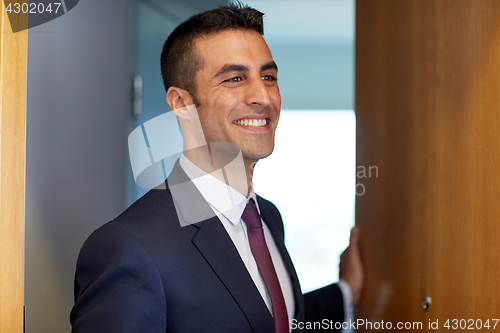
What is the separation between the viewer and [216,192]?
1.00 metres

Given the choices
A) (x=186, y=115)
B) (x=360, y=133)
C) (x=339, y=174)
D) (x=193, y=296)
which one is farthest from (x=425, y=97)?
(x=193, y=296)

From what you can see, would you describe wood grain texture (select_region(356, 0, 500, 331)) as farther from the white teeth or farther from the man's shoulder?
the man's shoulder

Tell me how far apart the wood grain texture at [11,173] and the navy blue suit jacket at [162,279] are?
11 centimetres

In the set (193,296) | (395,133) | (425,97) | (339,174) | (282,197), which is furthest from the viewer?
(339,174)

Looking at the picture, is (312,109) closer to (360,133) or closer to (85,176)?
(360,133)

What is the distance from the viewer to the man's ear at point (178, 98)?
1.05 meters

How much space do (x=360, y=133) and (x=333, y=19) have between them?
1.39 ft

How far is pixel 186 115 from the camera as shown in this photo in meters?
1.06

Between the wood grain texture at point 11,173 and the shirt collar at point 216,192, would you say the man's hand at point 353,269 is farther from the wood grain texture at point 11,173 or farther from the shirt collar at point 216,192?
the wood grain texture at point 11,173

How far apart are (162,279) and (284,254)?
0.41 m

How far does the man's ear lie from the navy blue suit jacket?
181 millimetres

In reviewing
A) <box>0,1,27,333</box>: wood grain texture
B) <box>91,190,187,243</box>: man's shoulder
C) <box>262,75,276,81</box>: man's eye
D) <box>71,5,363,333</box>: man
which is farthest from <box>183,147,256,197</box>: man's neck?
<box>0,1,27,333</box>: wood grain texture

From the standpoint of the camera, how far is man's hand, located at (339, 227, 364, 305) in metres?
1.34

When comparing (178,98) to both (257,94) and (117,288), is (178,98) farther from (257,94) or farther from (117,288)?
(117,288)
